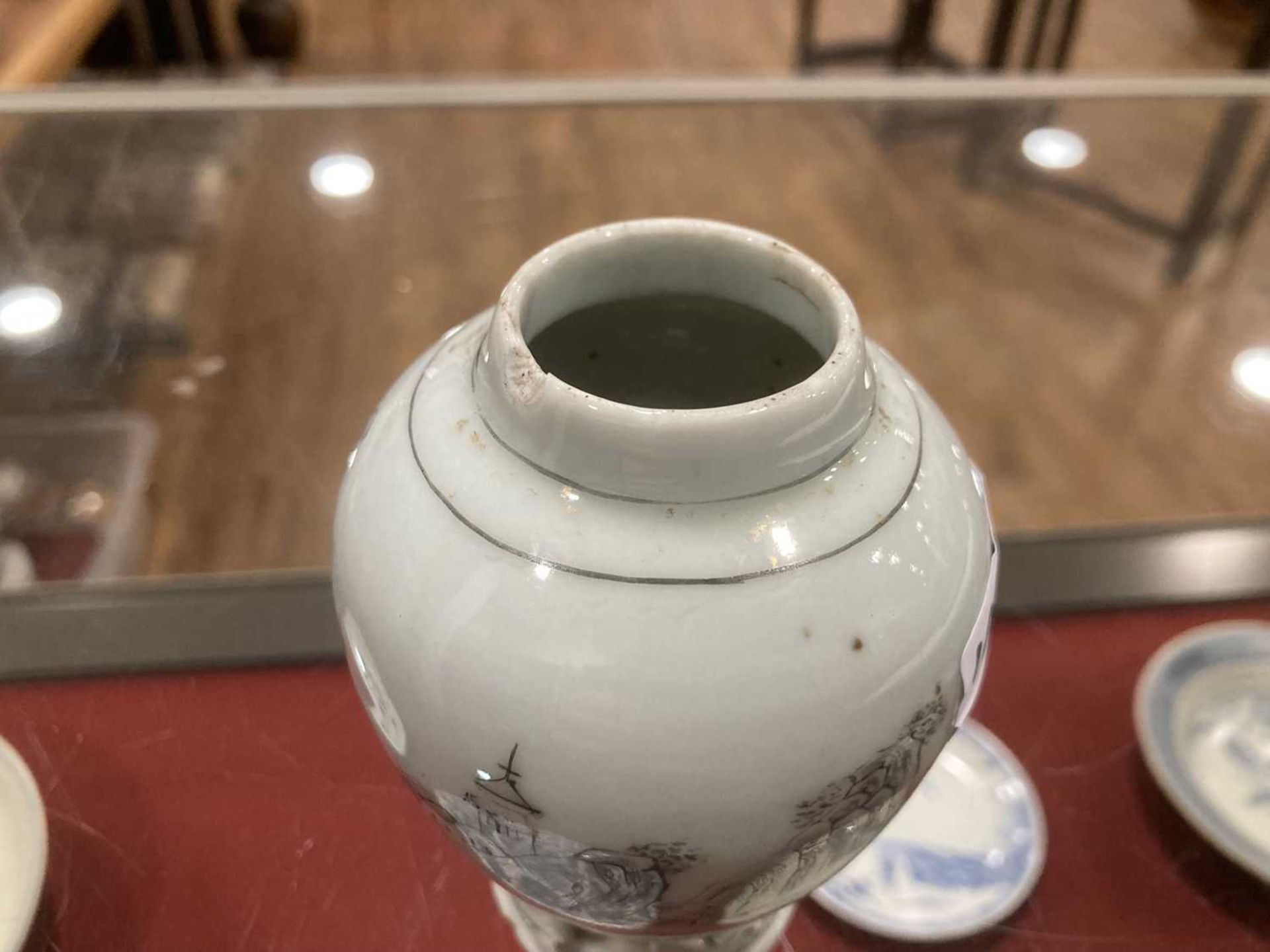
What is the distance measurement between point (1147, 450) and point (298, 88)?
90 cm

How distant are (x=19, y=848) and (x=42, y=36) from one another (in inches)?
41.7

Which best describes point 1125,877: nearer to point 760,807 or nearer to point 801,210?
point 760,807

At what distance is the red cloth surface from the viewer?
1.93 feet

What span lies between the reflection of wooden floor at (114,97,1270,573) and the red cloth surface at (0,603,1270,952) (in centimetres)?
27

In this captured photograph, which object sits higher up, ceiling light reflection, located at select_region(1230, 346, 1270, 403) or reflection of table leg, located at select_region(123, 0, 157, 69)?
ceiling light reflection, located at select_region(1230, 346, 1270, 403)

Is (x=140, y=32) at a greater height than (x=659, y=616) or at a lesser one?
lesser

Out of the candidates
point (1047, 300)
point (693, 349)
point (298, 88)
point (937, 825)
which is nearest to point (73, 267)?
point (298, 88)

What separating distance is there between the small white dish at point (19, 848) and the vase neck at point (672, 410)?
12.6 inches

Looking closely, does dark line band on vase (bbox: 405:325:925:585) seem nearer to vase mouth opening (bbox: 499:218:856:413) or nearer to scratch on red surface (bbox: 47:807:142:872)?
vase mouth opening (bbox: 499:218:856:413)

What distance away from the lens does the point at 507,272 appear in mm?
910

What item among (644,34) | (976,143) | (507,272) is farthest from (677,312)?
(644,34)

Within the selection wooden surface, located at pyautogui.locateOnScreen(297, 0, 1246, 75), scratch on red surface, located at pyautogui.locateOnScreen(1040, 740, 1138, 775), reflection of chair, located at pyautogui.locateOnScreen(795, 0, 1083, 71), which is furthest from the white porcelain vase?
wooden surface, located at pyautogui.locateOnScreen(297, 0, 1246, 75)

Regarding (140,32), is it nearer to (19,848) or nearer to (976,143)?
(976,143)

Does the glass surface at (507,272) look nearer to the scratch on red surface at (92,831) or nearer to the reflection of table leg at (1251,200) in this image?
the reflection of table leg at (1251,200)
